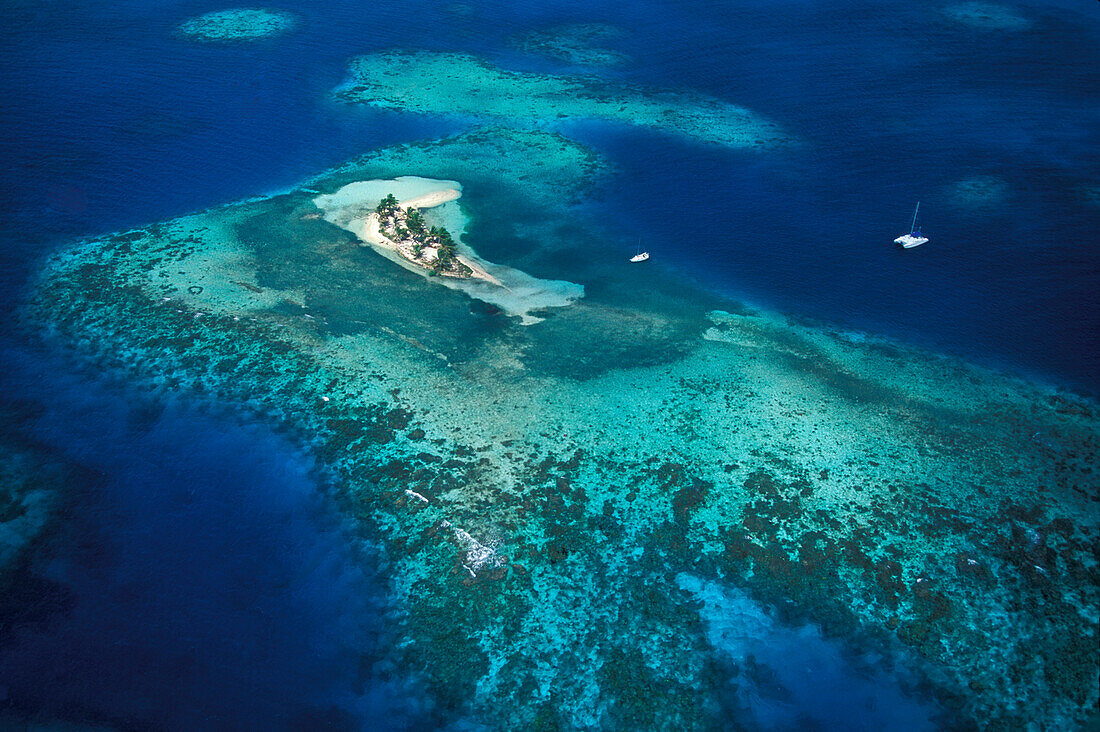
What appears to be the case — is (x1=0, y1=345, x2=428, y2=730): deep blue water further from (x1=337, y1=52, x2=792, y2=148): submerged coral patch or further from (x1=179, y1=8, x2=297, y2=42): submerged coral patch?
(x1=179, y1=8, x2=297, y2=42): submerged coral patch

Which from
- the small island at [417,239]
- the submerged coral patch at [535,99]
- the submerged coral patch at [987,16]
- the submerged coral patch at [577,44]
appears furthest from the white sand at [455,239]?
the submerged coral patch at [987,16]

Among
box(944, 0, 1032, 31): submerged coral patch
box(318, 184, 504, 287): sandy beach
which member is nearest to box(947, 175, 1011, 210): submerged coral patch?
box(944, 0, 1032, 31): submerged coral patch

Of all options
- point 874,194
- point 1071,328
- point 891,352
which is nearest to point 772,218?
point 874,194

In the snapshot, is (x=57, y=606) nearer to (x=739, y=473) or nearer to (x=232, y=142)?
(x=739, y=473)

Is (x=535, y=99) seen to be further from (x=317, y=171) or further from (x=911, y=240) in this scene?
(x=911, y=240)

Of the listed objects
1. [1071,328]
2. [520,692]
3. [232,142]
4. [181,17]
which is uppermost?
[181,17]
